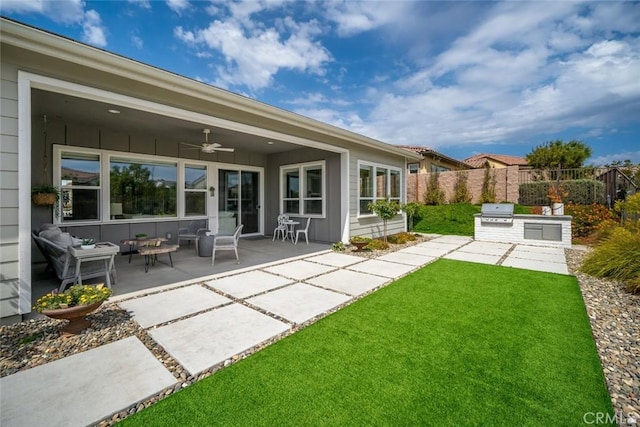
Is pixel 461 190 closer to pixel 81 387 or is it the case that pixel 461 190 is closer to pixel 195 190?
pixel 195 190

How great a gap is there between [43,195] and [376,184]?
7.53m

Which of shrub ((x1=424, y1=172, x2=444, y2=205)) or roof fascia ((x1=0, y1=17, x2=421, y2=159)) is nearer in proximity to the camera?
roof fascia ((x1=0, y1=17, x2=421, y2=159))

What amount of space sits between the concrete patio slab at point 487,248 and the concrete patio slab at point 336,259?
9.75 ft

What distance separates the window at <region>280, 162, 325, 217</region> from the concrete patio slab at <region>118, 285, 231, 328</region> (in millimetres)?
4576

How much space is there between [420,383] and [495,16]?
7839 mm

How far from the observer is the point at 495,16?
242 inches

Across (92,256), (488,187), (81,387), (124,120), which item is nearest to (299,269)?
(92,256)

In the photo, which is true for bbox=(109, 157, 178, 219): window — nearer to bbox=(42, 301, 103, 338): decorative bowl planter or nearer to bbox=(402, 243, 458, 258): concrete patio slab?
bbox=(42, 301, 103, 338): decorative bowl planter

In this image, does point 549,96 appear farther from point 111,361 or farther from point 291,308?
point 111,361

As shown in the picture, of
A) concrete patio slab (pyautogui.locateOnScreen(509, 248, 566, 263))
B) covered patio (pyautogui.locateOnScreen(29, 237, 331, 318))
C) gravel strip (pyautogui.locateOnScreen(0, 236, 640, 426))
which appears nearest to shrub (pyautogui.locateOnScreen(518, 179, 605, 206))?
concrete patio slab (pyautogui.locateOnScreen(509, 248, 566, 263))

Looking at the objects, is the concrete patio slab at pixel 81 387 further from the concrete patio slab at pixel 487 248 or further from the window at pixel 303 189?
the concrete patio slab at pixel 487 248

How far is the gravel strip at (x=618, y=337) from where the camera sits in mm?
1678

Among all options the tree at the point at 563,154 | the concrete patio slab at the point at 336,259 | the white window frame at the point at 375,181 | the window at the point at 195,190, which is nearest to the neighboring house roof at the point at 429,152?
the tree at the point at 563,154

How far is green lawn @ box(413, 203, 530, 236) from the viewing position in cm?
938
